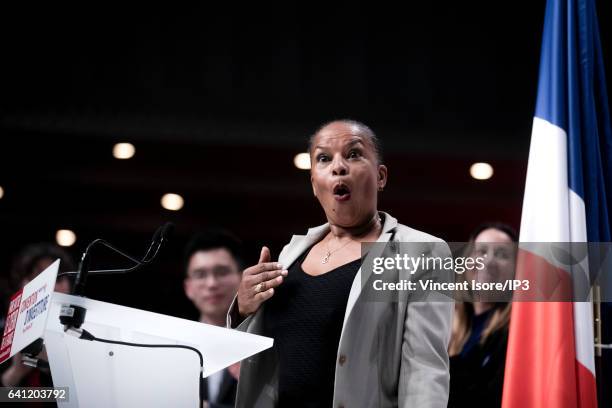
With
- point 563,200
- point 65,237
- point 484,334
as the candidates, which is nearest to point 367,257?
point 563,200

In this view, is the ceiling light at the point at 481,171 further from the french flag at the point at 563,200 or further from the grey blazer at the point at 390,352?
the grey blazer at the point at 390,352

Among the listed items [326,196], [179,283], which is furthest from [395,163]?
[326,196]

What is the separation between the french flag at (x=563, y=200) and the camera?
2.04 m

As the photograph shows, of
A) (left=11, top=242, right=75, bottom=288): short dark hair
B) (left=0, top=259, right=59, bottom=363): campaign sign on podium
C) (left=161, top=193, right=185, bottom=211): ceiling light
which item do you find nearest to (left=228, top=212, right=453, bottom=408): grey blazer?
(left=0, top=259, right=59, bottom=363): campaign sign on podium

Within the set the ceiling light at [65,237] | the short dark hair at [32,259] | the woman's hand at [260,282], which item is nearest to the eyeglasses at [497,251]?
the woman's hand at [260,282]

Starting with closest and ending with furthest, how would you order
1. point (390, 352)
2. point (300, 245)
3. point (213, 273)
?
1. point (390, 352)
2. point (300, 245)
3. point (213, 273)

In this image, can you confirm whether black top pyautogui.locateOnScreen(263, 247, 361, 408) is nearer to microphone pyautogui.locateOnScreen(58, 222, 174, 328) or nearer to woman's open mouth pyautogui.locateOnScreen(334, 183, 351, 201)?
woman's open mouth pyautogui.locateOnScreen(334, 183, 351, 201)

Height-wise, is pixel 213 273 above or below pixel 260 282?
above

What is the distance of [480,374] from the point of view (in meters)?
2.67

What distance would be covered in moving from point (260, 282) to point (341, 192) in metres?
0.28

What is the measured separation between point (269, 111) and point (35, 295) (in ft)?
9.24

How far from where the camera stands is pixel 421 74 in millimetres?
4059

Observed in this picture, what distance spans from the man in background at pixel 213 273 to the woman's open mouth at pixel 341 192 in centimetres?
104

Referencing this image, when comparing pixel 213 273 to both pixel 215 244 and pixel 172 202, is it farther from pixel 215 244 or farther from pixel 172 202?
pixel 172 202
